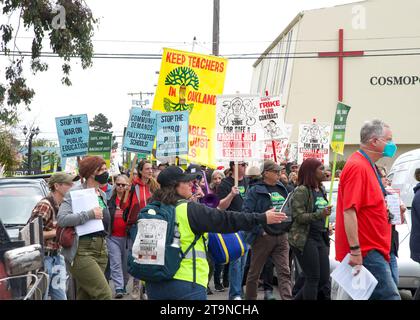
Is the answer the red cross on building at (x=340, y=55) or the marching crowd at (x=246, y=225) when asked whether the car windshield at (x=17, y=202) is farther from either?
the red cross on building at (x=340, y=55)

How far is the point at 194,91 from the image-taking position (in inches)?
547

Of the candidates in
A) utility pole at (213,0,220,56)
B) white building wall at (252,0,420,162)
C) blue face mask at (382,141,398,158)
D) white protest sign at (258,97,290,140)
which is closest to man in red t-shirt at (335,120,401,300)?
blue face mask at (382,141,398,158)

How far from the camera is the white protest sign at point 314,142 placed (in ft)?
57.0

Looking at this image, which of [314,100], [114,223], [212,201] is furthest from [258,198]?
[314,100]

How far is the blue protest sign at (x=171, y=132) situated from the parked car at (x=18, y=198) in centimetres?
→ 193

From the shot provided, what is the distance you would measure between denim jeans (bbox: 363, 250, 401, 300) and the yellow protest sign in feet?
22.9

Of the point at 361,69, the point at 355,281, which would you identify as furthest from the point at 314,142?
the point at 361,69

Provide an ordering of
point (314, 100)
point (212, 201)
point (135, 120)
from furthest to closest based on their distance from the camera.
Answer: point (314, 100) < point (135, 120) < point (212, 201)

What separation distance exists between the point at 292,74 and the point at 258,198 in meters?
38.6

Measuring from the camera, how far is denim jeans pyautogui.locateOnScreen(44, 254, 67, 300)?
7844 mm

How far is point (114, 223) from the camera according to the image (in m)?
11.8

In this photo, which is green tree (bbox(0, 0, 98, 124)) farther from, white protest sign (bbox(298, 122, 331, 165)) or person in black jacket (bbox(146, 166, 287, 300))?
person in black jacket (bbox(146, 166, 287, 300))

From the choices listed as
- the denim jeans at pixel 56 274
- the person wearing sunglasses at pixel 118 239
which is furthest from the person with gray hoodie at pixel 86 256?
the person wearing sunglasses at pixel 118 239

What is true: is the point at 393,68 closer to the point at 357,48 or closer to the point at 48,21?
the point at 357,48
